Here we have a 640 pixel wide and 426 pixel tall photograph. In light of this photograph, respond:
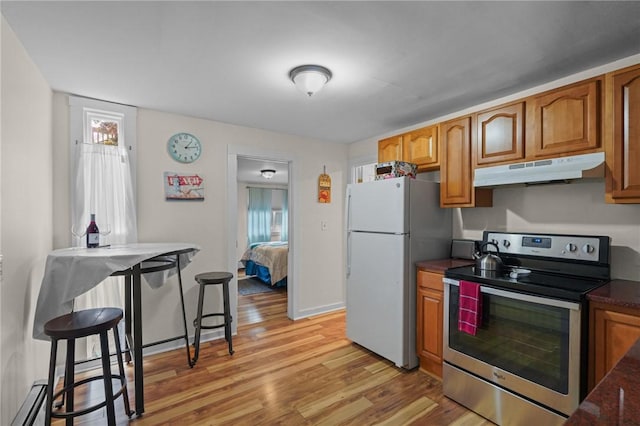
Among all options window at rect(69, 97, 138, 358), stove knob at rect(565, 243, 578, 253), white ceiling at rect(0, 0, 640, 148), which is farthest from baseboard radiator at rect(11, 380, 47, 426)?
stove knob at rect(565, 243, 578, 253)

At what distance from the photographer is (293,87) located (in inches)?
96.3

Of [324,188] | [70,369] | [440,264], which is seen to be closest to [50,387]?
[70,369]

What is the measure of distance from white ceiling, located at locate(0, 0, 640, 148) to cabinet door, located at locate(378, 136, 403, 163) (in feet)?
1.64

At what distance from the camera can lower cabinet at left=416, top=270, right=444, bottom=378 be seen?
2.45m

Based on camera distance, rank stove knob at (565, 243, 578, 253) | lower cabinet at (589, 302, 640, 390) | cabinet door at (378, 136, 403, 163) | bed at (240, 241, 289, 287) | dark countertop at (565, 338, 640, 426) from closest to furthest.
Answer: dark countertop at (565, 338, 640, 426) < lower cabinet at (589, 302, 640, 390) < stove knob at (565, 243, 578, 253) < cabinet door at (378, 136, 403, 163) < bed at (240, 241, 289, 287)

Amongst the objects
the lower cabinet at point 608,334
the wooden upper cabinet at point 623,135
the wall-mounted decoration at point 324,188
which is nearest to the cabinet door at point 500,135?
the wooden upper cabinet at point 623,135

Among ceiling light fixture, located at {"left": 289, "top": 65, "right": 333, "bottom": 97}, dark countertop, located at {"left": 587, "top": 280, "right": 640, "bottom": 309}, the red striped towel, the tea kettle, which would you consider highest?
ceiling light fixture, located at {"left": 289, "top": 65, "right": 333, "bottom": 97}

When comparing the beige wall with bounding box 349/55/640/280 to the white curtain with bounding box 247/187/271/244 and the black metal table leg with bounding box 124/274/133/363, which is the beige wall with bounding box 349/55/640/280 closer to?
the black metal table leg with bounding box 124/274/133/363

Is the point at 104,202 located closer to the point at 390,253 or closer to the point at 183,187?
the point at 183,187

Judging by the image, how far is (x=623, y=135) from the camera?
1.79m

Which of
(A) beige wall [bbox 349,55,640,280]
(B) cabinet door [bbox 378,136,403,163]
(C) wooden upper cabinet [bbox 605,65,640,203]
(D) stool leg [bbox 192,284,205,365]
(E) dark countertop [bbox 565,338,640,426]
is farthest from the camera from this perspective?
(B) cabinet door [bbox 378,136,403,163]

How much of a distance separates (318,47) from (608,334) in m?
2.21

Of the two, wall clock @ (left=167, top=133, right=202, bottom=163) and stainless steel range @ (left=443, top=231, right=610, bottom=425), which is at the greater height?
wall clock @ (left=167, top=133, right=202, bottom=163)

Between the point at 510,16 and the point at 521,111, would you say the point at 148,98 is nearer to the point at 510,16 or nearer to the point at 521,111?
the point at 510,16
